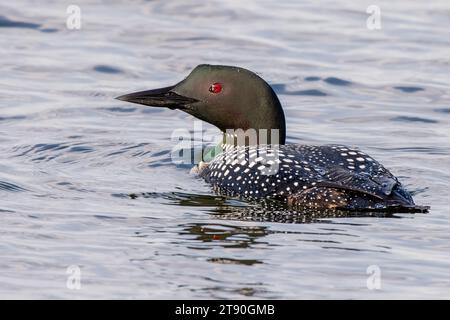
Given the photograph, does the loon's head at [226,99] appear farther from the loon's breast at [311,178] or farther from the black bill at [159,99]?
the loon's breast at [311,178]

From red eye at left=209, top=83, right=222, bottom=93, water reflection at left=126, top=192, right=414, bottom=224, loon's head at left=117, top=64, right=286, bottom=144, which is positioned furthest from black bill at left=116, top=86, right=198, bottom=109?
water reflection at left=126, top=192, right=414, bottom=224

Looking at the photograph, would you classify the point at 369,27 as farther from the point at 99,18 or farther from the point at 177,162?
the point at 177,162

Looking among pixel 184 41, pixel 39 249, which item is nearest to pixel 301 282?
pixel 39 249

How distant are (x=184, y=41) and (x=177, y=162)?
4.11 metres

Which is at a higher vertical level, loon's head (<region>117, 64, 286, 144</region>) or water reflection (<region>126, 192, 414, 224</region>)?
loon's head (<region>117, 64, 286, 144</region>)

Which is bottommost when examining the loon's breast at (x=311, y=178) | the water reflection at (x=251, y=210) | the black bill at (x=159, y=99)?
the water reflection at (x=251, y=210)

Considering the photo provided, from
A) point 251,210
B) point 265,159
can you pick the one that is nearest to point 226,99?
point 265,159

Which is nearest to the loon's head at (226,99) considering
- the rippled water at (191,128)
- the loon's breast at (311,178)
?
the loon's breast at (311,178)

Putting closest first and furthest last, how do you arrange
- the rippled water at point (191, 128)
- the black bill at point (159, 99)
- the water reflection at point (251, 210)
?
the rippled water at point (191, 128)
the water reflection at point (251, 210)
the black bill at point (159, 99)

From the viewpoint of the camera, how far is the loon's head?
8461 mm

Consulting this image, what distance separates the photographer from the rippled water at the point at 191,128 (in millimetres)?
6176

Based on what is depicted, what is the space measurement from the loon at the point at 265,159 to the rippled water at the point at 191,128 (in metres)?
0.16

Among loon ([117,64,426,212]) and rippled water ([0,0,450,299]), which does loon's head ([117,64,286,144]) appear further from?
rippled water ([0,0,450,299])

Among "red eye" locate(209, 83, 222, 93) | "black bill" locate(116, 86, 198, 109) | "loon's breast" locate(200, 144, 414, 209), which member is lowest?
"loon's breast" locate(200, 144, 414, 209)
